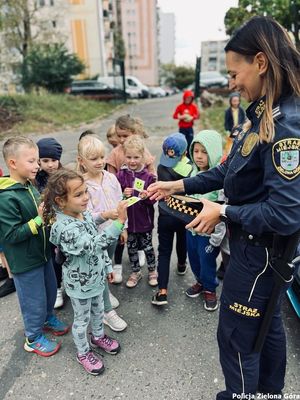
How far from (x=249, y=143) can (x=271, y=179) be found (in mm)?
233

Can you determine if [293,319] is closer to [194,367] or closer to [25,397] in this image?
[194,367]

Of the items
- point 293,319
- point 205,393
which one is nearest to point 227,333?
point 205,393

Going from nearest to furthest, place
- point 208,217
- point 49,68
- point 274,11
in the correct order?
1. point 208,217
2. point 274,11
3. point 49,68

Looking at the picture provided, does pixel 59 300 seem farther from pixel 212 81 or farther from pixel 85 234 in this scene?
pixel 212 81

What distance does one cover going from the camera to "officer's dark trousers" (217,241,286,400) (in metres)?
1.64

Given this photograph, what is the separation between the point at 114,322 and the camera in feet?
9.16

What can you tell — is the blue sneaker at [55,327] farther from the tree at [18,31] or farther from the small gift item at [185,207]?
the tree at [18,31]

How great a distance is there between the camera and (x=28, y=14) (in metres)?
19.5

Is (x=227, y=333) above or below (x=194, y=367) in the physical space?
above

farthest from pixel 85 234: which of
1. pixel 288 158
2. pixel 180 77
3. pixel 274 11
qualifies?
pixel 180 77

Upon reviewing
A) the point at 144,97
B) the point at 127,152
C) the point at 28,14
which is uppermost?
the point at 28,14

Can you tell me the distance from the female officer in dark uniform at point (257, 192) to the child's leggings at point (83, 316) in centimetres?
98

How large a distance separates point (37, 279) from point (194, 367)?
4.37ft

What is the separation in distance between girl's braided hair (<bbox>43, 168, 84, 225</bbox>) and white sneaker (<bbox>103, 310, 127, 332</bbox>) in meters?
1.11
